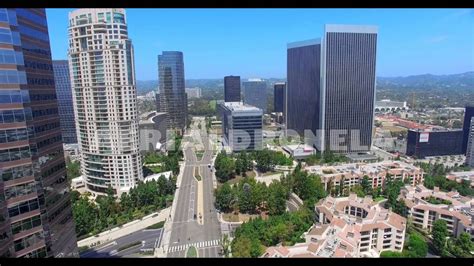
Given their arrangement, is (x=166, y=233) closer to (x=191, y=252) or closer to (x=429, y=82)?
(x=191, y=252)

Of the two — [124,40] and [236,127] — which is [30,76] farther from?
[236,127]

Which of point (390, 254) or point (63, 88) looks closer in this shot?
point (390, 254)

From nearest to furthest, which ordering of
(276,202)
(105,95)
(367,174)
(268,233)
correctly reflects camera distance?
1. (268,233)
2. (276,202)
3. (105,95)
4. (367,174)

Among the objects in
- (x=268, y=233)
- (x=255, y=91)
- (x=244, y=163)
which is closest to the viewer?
(x=268, y=233)

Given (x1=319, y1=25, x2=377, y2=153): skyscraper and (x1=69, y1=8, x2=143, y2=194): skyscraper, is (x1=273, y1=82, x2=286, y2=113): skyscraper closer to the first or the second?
(x1=319, y1=25, x2=377, y2=153): skyscraper

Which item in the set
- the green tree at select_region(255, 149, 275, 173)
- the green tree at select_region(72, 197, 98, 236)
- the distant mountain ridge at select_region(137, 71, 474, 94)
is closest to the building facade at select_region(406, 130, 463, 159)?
the green tree at select_region(255, 149, 275, 173)

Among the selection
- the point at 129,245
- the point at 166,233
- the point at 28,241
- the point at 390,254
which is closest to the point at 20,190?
the point at 28,241

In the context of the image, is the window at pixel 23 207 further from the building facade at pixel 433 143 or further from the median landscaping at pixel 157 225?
the building facade at pixel 433 143
